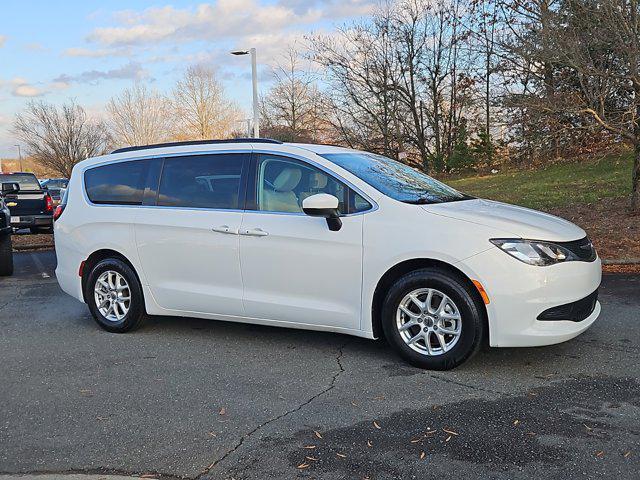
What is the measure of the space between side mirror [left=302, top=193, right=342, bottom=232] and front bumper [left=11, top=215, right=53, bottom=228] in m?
12.3

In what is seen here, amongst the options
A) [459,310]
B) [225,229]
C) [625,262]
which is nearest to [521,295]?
[459,310]

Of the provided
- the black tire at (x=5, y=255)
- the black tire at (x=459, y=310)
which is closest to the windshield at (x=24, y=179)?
the black tire at (x=5, y=255)

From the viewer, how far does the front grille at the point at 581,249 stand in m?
4.46

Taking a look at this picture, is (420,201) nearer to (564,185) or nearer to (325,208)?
(325,208)

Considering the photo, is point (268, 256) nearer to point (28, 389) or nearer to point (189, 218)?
point (189, 218)

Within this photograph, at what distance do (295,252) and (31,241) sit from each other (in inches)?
453

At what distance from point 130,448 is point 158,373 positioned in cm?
131

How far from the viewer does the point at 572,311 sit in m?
4.40

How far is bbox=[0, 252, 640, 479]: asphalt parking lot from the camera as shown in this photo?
320cm

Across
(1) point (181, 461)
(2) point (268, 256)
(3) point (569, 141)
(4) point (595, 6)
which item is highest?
(4) point (595, 6)

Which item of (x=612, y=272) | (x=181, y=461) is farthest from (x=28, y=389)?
(x=612, y=272)

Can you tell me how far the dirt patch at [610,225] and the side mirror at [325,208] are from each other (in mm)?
5558

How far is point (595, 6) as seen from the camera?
833 cm

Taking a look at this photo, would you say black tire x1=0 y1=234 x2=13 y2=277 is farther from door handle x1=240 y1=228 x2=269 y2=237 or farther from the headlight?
the headlight
